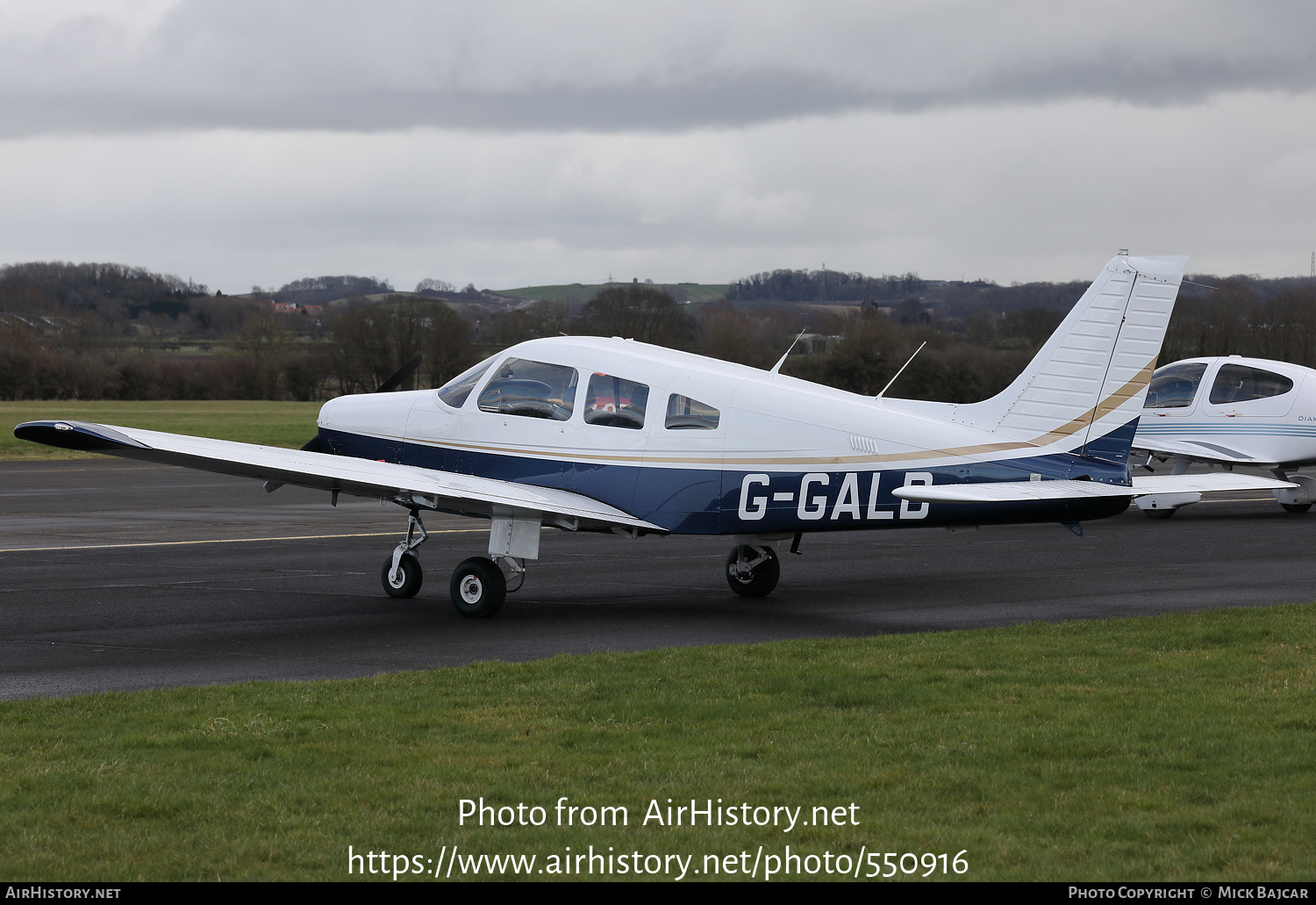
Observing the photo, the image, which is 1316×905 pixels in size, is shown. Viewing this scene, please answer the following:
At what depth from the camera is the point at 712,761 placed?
6832mm

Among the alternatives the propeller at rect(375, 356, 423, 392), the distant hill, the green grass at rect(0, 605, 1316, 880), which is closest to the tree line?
the distant hill

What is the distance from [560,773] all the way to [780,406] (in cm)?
631

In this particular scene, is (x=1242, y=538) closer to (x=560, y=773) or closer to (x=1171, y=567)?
(x=1171, y=567)

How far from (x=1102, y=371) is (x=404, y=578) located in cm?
728

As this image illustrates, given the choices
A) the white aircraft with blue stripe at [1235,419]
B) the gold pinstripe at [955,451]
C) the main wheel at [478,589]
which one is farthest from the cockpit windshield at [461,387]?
the white aircraft with blue stripe at [1235,419]

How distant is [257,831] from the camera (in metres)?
5.74

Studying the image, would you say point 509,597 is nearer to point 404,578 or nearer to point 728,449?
point 404,578

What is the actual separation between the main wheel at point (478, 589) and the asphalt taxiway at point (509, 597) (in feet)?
0.74

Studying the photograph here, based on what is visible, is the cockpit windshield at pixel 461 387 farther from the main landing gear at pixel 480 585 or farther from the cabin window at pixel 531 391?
the main landing gear at pixel 480 585

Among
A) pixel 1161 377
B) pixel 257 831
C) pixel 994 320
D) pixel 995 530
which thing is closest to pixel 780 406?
pixel 257 831

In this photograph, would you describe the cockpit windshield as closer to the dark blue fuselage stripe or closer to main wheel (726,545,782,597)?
the dark blue fuselage stripe

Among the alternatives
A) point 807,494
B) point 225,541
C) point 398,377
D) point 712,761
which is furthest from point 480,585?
point 225,541

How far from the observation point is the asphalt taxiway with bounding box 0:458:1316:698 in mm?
10898

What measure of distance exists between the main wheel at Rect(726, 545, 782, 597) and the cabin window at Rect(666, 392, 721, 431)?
195 centimetres
